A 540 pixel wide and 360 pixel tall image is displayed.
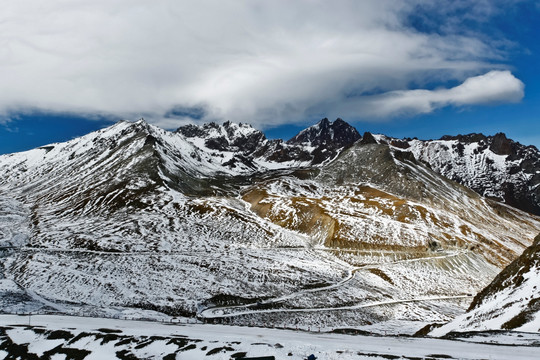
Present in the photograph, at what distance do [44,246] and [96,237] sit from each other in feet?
52.0

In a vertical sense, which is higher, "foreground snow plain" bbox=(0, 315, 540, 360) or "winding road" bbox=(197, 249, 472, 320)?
"foreground snow plain" bbox=(0, 315, 540, 360)

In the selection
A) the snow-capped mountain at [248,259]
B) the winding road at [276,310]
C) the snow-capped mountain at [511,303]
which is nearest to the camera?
the snow-capped mountain at [511,303]

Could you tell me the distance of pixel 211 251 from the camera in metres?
123

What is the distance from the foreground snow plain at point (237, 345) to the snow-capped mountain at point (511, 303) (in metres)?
9.49

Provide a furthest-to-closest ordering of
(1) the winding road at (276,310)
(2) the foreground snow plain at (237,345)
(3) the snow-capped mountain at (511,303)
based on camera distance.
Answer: (1) the winding road at (276,310)
(3) the snow-capped mountain at (511,303)
(2) the foreground snow plain at (237,345)

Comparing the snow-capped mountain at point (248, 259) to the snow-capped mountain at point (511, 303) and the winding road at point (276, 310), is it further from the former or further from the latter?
the snow-capped mountain at point (511, 303)

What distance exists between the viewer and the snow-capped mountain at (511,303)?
4028 centimetres

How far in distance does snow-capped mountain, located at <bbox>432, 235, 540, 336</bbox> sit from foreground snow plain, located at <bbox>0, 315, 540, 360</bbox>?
9.49 meters

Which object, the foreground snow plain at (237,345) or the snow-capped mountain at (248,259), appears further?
the snow-capped mountain at (248,259)

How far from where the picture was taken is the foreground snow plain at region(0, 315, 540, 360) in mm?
27250

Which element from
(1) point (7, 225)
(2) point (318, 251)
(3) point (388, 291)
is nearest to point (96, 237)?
(1) point (7, 225)

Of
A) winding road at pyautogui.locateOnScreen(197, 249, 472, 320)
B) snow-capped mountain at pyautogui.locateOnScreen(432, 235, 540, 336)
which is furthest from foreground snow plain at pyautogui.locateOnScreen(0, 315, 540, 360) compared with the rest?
winding road at pyautogui.locateOnScreen(197, 249, 472, 320)

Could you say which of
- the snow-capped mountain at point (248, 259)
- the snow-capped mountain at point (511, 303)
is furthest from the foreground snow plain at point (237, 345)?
the snow-capped mountain at point (248, 259)

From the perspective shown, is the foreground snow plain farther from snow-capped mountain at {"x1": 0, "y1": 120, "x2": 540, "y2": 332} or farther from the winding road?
the winding road
